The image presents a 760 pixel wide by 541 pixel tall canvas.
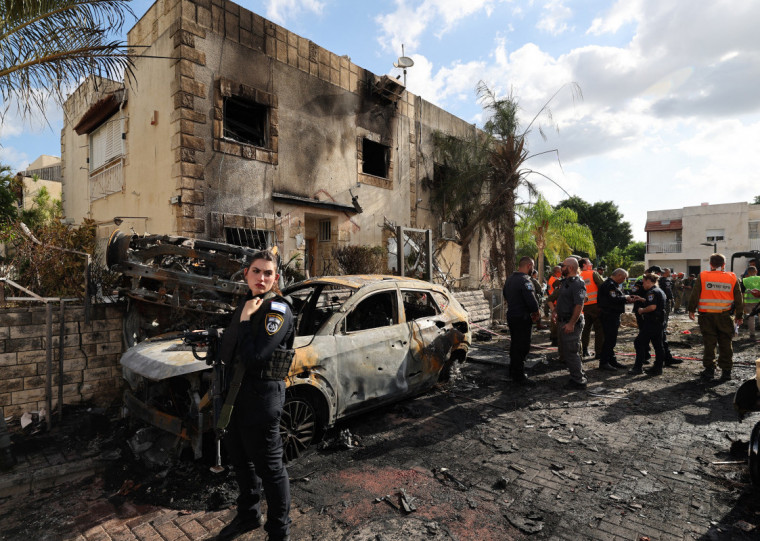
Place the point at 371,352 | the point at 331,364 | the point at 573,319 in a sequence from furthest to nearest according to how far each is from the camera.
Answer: the point at 573,319, the point at 371,352, the point at 331,364

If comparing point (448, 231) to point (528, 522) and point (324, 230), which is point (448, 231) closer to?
point (324, 230)

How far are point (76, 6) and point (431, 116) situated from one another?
441 inches

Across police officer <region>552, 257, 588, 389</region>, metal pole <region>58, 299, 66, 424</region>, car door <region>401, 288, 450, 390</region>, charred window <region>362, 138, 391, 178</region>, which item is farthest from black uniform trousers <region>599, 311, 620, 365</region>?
metal pole <region>58, 299, 66, 424</region>

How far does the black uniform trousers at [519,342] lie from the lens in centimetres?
593

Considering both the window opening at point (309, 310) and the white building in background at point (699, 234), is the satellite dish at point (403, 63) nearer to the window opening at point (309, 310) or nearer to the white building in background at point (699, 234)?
the window opening at point (309, 310)

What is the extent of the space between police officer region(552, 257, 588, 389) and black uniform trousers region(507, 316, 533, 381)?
52 centimetres

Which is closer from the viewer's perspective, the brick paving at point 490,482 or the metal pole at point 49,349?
the brick paving at point 490,482

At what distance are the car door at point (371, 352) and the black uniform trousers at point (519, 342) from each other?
207 cm

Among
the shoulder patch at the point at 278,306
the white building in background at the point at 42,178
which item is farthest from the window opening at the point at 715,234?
the white building in background at the point at 42,178

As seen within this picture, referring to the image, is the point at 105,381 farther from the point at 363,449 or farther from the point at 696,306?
the point at 696,306

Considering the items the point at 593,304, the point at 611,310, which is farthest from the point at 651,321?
the point at 593,304

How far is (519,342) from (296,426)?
12.2ft

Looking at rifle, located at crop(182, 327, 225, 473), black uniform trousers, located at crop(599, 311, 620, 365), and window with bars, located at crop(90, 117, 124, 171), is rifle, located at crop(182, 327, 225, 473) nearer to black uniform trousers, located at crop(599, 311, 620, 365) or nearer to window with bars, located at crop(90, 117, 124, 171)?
black uniform trousers, located at crop(599, 311, 620, 365)

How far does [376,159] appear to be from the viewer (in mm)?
12828
